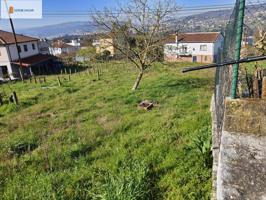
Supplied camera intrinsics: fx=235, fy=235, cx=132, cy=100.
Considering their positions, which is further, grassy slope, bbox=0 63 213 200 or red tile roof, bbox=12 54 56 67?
red tile roof, bbox=12 54 56 67

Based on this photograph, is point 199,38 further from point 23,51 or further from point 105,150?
point 105,150

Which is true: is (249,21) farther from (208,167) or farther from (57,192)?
(57,192)

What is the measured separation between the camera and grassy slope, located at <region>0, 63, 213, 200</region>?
430 centimetres

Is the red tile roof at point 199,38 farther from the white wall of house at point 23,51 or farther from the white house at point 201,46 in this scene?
the white wall of house at point 23,51

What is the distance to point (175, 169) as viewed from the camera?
477 cm

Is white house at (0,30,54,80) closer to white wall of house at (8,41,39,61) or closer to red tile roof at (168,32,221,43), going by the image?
white wall of house at (8,41,39,61)

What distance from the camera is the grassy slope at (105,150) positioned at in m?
4.30

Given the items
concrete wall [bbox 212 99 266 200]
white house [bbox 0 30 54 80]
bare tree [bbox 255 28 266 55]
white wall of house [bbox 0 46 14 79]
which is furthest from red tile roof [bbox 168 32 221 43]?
concrete wall [bbox 212 99 266 200]

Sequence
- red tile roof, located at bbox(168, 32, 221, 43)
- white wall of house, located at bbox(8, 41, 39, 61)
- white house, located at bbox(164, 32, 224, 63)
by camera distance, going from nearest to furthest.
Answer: white wall of house, located at bbox(8, 41, 39, 61), red tile roof, located at bbox(168, 32, 221, 43), white house, located at bbox(164, 32, 224, 63)

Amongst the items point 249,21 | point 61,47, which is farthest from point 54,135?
point 61,47

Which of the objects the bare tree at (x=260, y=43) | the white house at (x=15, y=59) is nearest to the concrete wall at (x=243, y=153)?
the bare tree at (x=260, y=43)

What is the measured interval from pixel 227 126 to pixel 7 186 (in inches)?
182

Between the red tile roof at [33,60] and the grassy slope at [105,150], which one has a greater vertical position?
the red tile roof at [33,60]

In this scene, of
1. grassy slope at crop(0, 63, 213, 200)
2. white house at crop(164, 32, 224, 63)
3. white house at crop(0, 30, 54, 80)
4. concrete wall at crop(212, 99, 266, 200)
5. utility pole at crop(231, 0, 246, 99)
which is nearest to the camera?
concrete wall at crop(212, 99, 266, 200)
